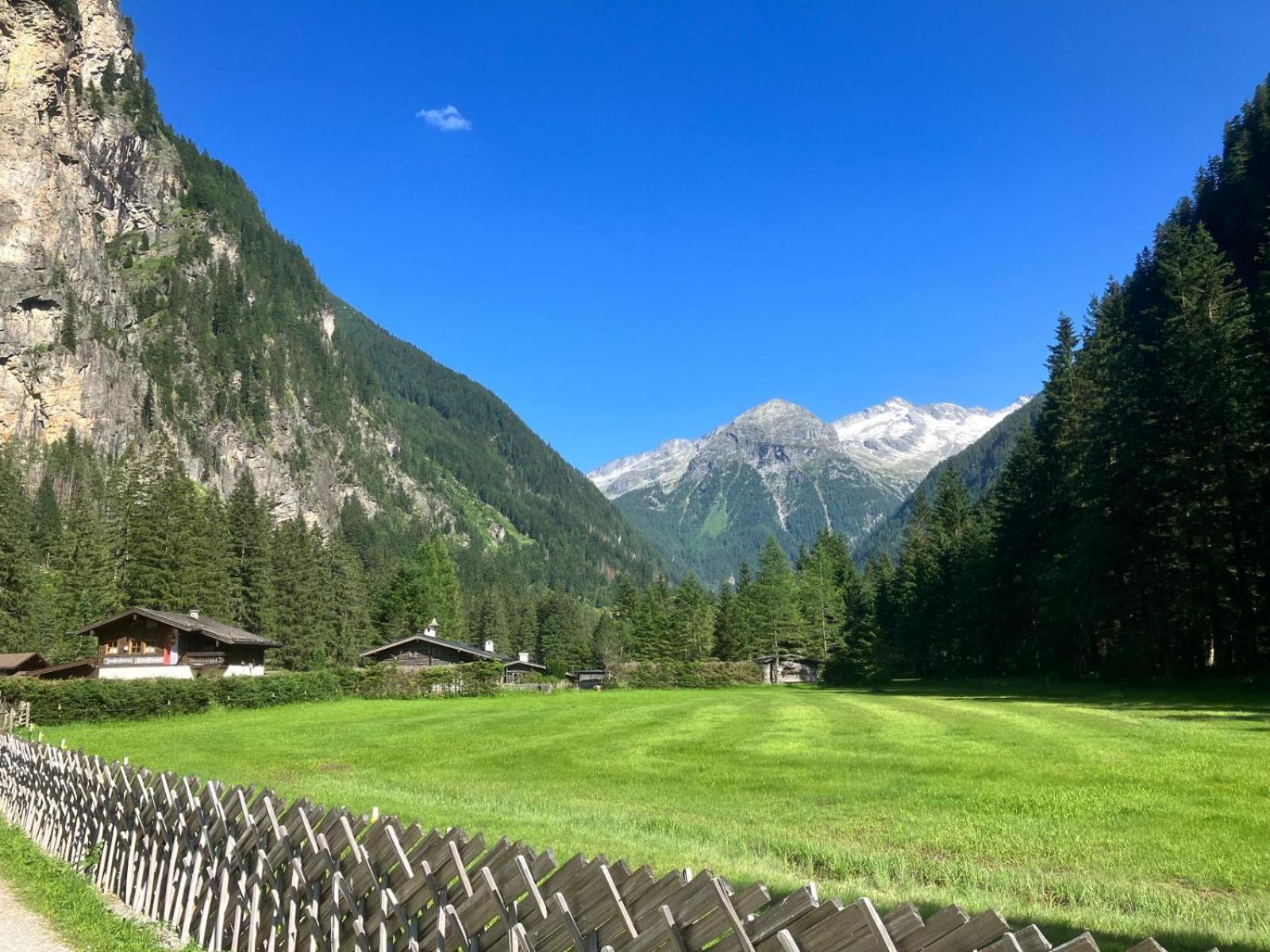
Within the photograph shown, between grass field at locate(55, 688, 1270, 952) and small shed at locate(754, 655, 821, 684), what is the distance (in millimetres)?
65582

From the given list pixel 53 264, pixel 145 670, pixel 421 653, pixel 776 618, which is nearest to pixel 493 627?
pixel 421 653

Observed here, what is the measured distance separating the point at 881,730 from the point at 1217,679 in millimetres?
19973

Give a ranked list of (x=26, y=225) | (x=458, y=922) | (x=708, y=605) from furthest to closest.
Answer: (x=26, y=225)
(x=708, y=605)
(x=458, y=922)

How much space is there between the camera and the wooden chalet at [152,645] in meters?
57.2

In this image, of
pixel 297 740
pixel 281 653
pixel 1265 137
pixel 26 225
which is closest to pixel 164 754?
pixel 297 740

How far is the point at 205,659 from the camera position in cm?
6084

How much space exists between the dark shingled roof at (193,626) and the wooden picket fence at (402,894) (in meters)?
53.2

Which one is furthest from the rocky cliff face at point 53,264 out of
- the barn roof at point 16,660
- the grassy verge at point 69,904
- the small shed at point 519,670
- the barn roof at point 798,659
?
the grassy verge at point 69,904

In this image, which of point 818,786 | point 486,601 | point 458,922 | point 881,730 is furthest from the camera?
point 486,601

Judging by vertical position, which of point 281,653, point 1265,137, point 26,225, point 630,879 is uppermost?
point 26,225

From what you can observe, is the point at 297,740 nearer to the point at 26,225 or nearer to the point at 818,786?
the point at 818,786

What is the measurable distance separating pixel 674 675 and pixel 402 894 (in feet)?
255

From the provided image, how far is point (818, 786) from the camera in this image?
52.5ft

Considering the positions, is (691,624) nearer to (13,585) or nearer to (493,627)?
(493,627)
